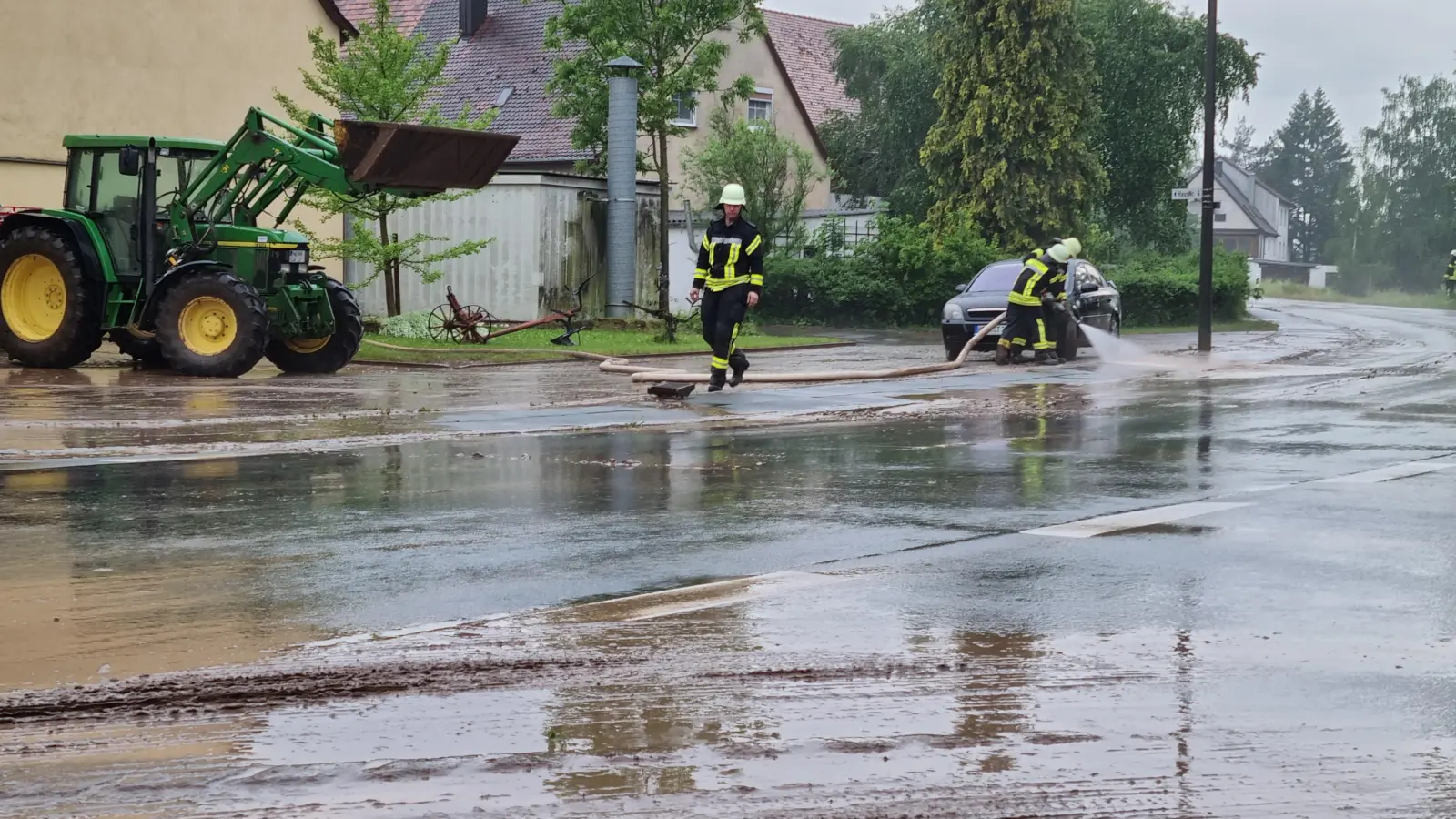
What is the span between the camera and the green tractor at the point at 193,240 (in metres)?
17.4

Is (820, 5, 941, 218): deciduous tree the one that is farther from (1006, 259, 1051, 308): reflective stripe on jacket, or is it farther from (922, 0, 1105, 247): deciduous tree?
(1006, 259, 1051, 308): reflective stripe on jacket

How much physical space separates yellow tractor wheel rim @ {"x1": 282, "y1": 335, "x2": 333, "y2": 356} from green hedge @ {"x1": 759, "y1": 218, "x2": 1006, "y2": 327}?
18.2m

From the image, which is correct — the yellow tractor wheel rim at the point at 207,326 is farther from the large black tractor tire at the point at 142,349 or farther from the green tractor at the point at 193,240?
the large black tractor tire at the point at 142,349

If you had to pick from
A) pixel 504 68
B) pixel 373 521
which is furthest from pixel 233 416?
pixel 504 68

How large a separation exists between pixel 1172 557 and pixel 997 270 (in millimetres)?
18992

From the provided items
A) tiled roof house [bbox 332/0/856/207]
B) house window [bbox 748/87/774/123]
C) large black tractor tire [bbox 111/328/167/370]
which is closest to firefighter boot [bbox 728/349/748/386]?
large black tractor tire [bbox 111/328/167/370]

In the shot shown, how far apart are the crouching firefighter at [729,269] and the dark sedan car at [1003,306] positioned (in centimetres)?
818

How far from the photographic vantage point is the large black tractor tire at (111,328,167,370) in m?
18.7

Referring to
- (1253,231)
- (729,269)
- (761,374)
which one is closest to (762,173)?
(761,374)

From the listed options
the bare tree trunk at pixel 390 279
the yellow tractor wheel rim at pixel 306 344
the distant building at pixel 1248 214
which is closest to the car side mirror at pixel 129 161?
the yellow tractor wheel rim at pixel 306 344

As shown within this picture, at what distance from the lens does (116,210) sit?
18156 mm

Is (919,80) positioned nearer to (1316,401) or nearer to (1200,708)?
(1316,401)

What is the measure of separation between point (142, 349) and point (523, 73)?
26078mm

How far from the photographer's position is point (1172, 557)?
7543mm
